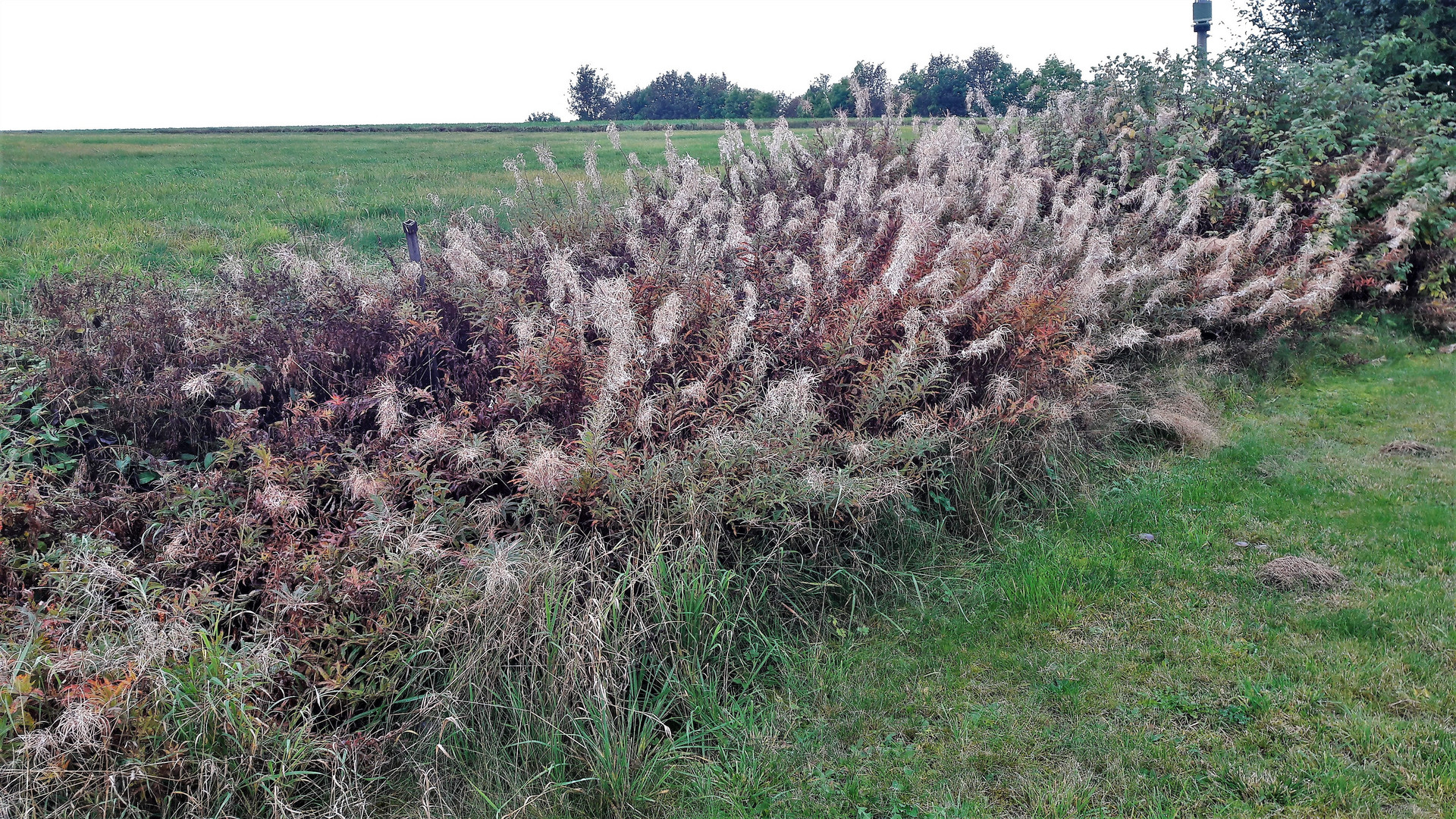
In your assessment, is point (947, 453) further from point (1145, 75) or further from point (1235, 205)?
point (1145, 75)

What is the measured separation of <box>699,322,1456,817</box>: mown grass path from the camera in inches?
119

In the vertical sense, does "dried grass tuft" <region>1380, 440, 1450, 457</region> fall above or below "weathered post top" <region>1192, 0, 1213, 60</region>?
below

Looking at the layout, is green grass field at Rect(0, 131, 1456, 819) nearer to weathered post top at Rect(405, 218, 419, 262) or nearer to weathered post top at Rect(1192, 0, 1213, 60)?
weathered post top at Rect(405, 218, 419, 262)

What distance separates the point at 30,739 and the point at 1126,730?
3770mm

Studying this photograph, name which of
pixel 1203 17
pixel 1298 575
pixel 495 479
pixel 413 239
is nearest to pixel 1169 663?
pixel 1298 575

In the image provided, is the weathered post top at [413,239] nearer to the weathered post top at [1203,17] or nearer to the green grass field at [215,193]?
the green grass field at [215,193]

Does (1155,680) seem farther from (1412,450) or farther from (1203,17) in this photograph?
(1203,17)

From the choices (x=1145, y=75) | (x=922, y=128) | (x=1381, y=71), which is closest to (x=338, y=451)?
(x=922, y=128)

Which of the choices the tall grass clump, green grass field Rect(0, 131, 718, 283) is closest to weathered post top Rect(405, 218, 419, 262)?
the tall grass clump

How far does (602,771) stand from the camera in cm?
304

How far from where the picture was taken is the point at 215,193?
1039 cm

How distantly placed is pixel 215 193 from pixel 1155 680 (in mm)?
11168

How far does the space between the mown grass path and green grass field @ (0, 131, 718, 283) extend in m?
6.03

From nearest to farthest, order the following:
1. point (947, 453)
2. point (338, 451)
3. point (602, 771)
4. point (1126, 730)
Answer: point (602, 771)
point (1126, 730)
point (338, 451)
point (947, 453)
